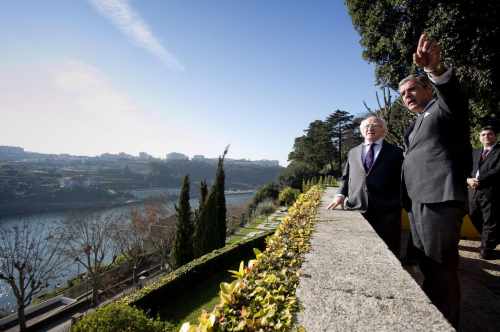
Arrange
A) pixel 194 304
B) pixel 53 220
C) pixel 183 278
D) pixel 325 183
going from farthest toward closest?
pixel 53 220 < pixel 325 183 < pixel 183 278 < pixel 194 304

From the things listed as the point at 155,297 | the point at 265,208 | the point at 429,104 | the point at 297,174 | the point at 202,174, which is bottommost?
the point at 265,208

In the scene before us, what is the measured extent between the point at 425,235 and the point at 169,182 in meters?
103

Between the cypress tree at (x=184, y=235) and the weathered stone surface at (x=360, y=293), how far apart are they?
16819 mm

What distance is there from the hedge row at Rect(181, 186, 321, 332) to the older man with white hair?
1033 mm

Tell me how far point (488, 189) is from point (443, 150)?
2953mm

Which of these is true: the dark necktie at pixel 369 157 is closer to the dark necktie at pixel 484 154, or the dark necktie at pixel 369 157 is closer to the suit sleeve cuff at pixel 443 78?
the suit sleeve cuff at pixel 443 78

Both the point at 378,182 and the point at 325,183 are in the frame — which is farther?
the point at 325,183

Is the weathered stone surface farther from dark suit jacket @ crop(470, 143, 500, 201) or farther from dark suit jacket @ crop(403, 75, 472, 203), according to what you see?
dark suit jacket @ crop(470, 143, 500, 201)

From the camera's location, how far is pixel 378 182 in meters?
2.60

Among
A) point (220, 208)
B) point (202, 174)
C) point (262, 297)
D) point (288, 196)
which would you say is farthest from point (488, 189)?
point (202, 174)

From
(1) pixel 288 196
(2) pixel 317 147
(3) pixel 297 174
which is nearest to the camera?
(1) pixel 288 196

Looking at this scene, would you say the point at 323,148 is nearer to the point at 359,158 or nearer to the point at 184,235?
the point at 184,235

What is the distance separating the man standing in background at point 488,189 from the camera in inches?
138

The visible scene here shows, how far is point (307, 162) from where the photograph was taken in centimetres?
4219
